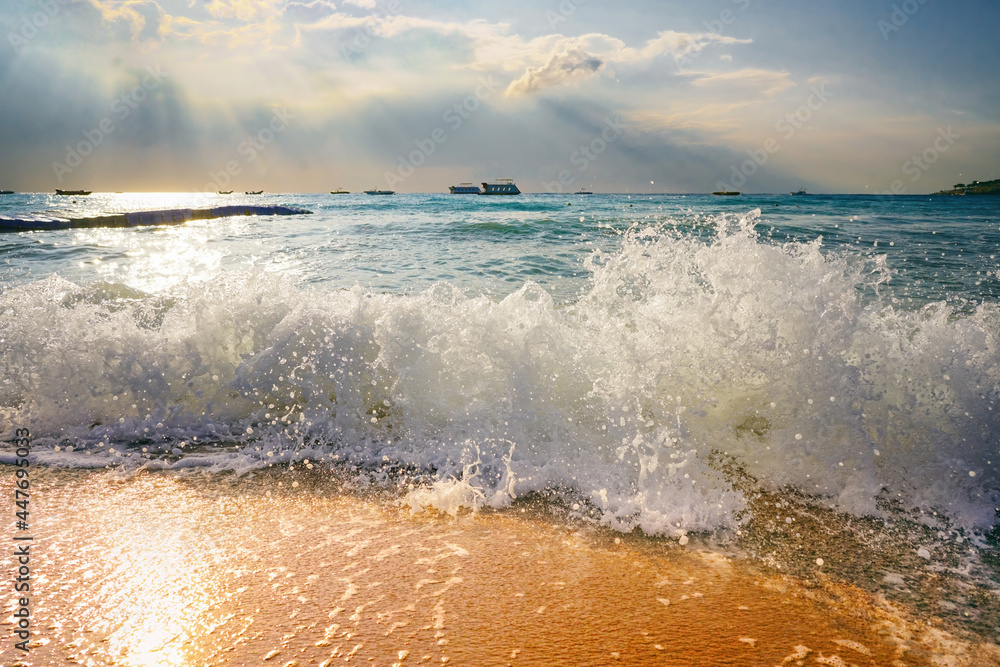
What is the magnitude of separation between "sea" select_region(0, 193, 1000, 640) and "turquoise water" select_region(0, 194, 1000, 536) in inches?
0.7

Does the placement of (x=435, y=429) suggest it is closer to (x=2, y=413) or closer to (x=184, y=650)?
(x=184, y=650)

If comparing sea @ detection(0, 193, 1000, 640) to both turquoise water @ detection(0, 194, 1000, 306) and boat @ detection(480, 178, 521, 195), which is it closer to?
turquoise water @ detection(0, 194, 1000, 306)

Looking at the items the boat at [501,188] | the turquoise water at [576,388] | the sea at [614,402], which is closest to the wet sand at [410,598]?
the sea at [614,402]

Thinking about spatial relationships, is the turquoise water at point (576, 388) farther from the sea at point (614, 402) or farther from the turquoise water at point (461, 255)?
the turquoise water at point (461, 255)

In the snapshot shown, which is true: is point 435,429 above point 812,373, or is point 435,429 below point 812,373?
below

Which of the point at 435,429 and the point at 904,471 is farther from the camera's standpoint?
the point at 435,429

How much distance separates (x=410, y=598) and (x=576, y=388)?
213 centimetres

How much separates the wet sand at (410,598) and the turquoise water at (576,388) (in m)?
0.39

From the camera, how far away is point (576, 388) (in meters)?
3.86

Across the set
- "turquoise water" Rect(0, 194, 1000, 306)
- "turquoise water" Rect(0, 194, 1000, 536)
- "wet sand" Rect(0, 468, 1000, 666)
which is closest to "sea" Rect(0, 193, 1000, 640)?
"turquoise water" Rect(0, 194, 1000, 536)

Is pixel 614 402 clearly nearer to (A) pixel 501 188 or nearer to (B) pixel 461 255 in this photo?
(B) pixel 461 255

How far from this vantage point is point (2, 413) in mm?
4012

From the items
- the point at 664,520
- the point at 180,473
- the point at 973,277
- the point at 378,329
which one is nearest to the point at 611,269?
the point at 378,329

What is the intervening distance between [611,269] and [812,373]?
1873 mm
